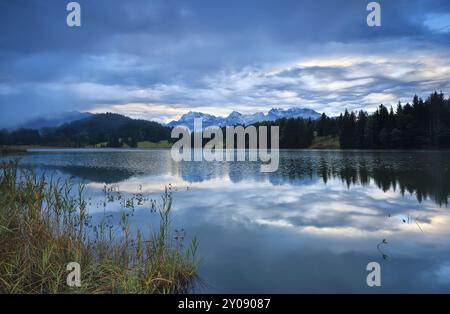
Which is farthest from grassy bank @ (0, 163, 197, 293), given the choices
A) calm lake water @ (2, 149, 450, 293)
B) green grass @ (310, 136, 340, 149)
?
green grass @ (310, 136, 340, 149)

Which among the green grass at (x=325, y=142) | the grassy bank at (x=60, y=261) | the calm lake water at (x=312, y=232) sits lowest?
the calm lake water at (x=312, y=232)

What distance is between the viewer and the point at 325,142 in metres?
128

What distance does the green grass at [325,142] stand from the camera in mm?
122475

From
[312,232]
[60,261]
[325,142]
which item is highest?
[325,142]

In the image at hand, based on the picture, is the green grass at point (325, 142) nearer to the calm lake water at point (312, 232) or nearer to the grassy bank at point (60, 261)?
the calm lake water at point (312, 232)

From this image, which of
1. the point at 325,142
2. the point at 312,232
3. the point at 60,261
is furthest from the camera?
the point at 325,142

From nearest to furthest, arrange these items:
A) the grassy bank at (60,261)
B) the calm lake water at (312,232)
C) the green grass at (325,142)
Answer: the grassy bank at (60,261) < the calm lake water at (312,232) < the green grass at (325,142)

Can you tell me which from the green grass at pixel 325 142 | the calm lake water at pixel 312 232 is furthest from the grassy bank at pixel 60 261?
the green grass at pixel 325 142

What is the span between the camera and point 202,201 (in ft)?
69.1

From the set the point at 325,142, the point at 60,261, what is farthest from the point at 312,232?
the point at 325,142

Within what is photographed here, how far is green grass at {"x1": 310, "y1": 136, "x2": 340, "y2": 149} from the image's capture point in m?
122

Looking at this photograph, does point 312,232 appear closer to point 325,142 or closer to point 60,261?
point 60,261
